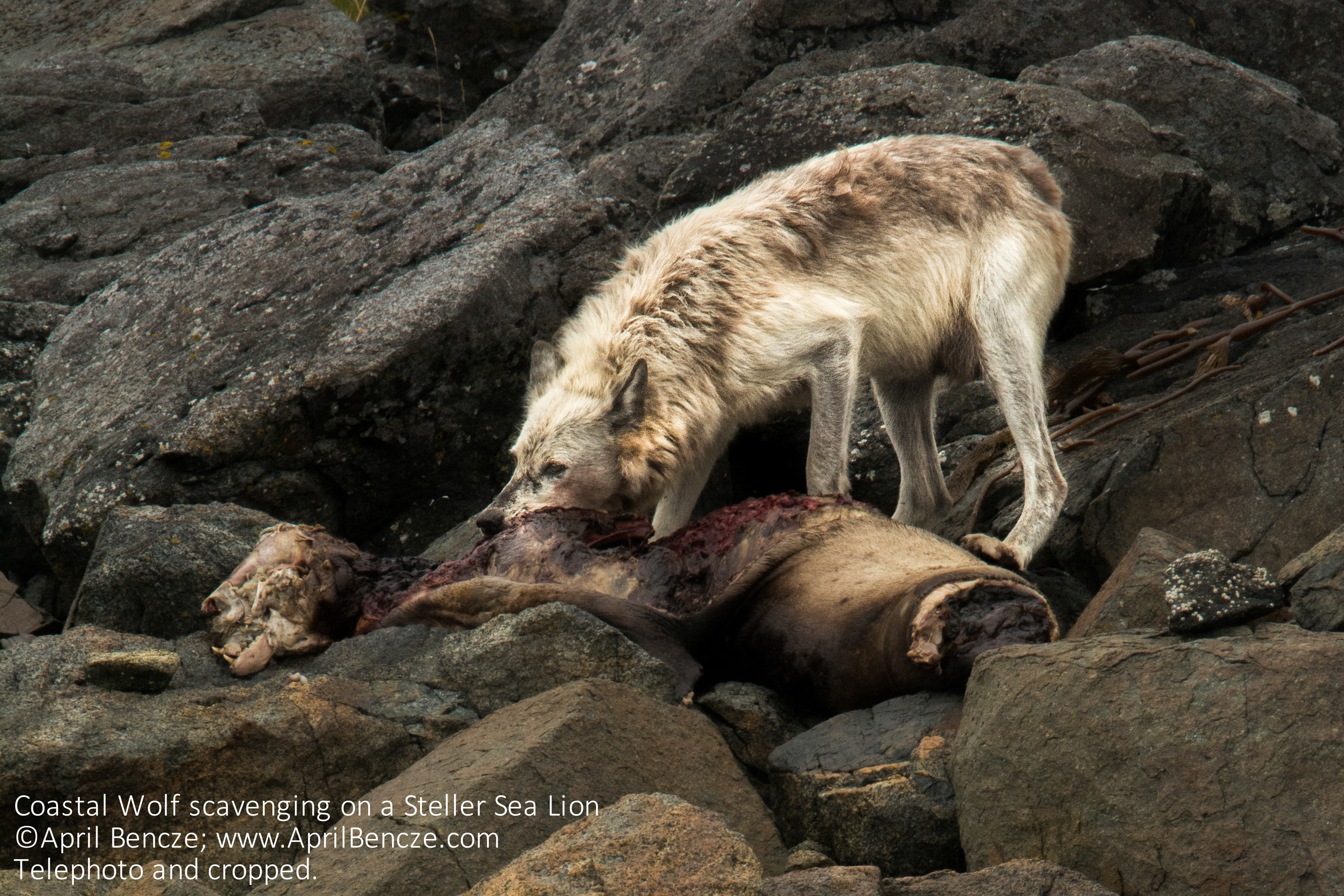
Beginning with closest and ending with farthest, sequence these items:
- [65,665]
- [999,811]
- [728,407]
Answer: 1. [999,811]
2. [65,665]
3. [728,407]

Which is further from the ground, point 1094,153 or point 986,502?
point 1094,153

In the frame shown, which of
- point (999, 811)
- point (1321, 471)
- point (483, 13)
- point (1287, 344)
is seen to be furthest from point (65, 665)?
point (483, 13)

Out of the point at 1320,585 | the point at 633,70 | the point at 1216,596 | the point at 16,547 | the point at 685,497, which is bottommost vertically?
the point at 16,547

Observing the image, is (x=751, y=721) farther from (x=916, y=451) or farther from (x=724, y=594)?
(x=916, y=451)

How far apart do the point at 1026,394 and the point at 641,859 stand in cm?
397

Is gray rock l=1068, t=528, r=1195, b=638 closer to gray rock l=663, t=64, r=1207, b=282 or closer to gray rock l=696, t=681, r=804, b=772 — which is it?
gray rock l=696, t=681, r=804, b=772

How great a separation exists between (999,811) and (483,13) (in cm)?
1108

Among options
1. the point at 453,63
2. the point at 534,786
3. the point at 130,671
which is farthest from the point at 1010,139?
the point at 453,63

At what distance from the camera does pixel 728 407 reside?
5641 millimetres

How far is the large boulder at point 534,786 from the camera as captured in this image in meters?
2.77

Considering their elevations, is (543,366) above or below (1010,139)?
below

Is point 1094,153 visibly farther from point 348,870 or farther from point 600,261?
point 348,870

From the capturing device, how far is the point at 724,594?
408 centimetres

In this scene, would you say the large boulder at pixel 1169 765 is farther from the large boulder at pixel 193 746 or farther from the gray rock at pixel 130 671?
the gray rock at pixel 130 671
